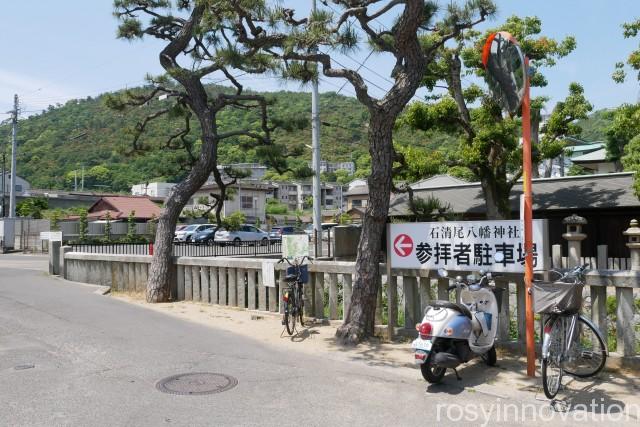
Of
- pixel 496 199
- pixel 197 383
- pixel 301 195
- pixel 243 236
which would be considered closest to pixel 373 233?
pixel 197 383

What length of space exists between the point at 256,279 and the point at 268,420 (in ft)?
18.2

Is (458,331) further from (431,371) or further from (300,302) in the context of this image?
(300,302)

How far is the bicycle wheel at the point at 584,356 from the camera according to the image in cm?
531

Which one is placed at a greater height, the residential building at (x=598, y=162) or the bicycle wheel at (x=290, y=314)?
the residential building at (x=598, y=162)

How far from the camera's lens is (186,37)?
11930 mm

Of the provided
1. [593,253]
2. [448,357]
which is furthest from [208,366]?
[593,253]

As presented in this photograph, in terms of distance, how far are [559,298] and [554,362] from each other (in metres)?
0.61

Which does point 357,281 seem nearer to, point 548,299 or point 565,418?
point 548,299

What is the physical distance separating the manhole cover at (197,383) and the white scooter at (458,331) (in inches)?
79.2

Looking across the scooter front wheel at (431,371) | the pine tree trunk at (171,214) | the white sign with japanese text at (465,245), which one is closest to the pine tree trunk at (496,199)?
the pine tree trunk at (171,214)

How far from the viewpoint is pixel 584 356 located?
17.9 feet

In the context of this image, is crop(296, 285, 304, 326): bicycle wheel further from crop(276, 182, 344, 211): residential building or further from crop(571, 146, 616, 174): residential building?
crop(276, 182, 344, 211): residential building

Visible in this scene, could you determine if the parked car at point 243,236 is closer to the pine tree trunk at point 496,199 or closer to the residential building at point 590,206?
the residential building at point 590,206

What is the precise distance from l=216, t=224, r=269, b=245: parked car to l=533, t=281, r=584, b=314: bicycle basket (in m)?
30.4
